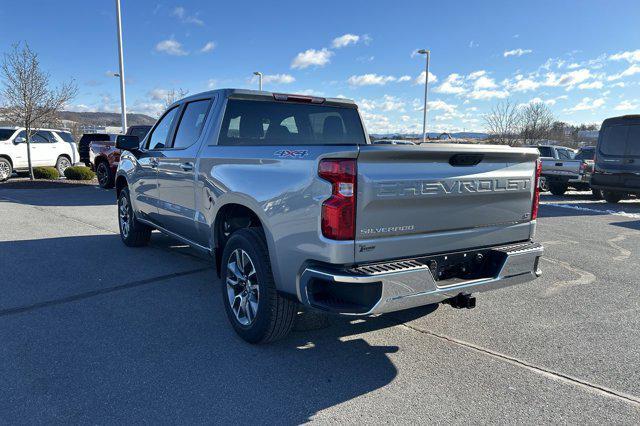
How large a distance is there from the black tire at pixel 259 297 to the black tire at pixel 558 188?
50.8 feet

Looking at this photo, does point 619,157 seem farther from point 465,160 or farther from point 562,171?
point 465,160

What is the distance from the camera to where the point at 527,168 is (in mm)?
3619

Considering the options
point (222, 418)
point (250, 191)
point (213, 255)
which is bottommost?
point (222, 418)

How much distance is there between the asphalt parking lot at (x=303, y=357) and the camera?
111 inches

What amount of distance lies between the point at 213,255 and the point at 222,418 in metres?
1.85

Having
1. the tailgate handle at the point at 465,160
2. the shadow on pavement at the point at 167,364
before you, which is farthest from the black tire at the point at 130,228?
the tailgate handle at the point at 465,160

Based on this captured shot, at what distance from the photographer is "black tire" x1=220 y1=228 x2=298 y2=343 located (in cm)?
335

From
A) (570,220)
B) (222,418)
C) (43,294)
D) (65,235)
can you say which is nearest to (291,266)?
(222,418)

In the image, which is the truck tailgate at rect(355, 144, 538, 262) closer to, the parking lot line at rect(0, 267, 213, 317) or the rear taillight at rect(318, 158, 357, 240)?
the rear taillight at rect(318, 158, 357, 240)

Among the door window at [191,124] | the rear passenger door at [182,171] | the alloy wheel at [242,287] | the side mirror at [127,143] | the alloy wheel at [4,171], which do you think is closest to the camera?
the alloy wheel at [242,287]

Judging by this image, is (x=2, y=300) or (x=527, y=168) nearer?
(x=527, y=168)

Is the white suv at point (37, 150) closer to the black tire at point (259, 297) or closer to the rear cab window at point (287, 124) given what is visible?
the rear cab window at point (287, 124)

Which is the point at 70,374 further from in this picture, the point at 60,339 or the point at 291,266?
the point at 291,266

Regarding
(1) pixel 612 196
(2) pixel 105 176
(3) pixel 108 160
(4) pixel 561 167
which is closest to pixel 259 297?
(3) pixel 108 160
